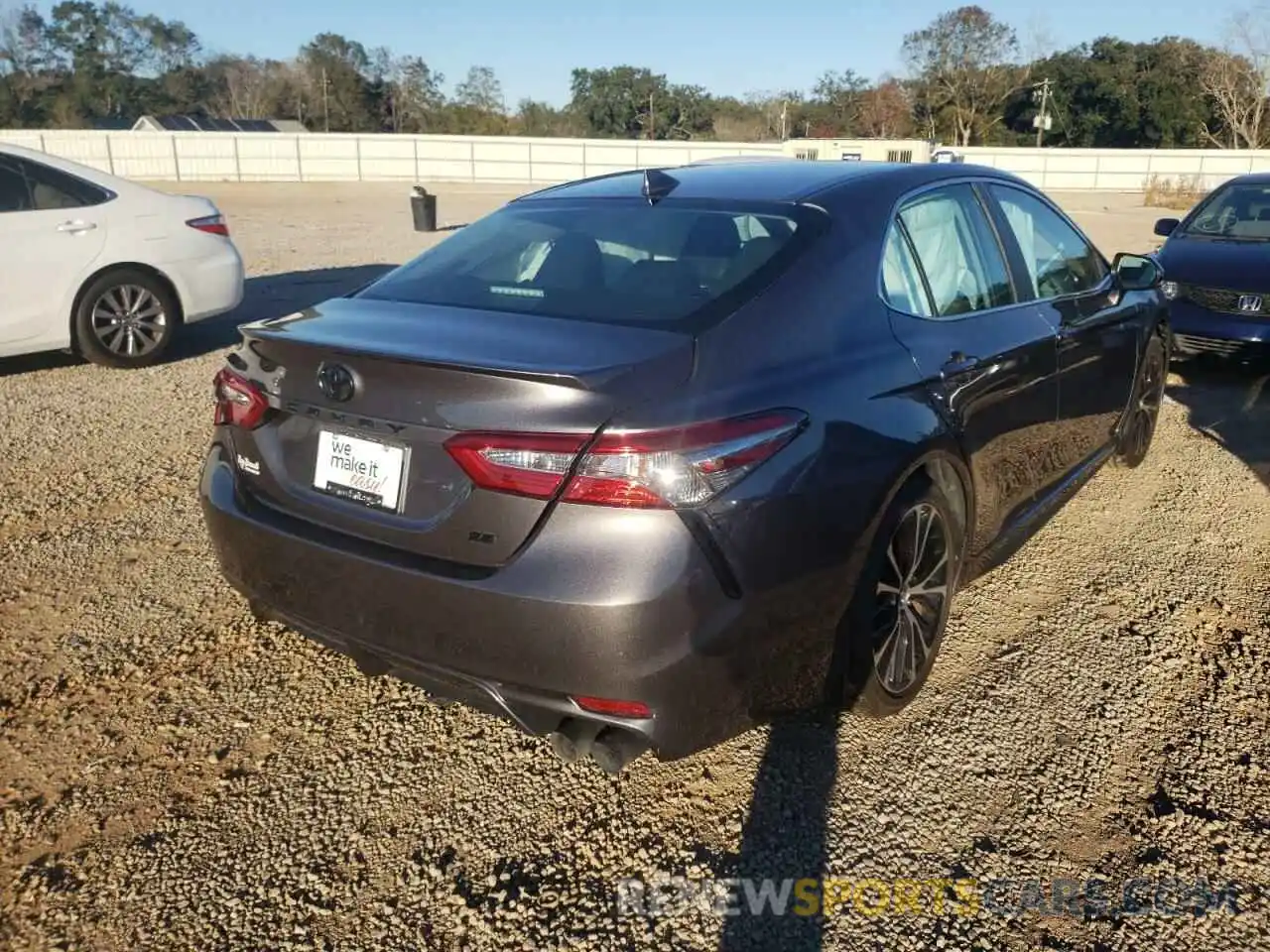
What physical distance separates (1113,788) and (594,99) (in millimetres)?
83397

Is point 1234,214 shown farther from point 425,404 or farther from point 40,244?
point 40,244

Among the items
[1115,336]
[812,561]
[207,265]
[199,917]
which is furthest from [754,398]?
[207,265]

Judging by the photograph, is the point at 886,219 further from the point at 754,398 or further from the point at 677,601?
the point at 677,601

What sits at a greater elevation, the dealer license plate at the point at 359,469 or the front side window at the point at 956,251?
the front side window at the point at 956,251

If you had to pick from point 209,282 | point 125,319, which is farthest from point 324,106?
point 125,319

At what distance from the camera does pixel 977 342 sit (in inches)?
128

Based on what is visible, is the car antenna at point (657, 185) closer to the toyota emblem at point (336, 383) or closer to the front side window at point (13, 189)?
the toyota emblem at point (336, 383)

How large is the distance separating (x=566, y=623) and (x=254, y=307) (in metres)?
8.56

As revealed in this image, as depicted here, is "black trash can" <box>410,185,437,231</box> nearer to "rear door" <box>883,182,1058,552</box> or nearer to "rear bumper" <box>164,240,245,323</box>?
"rear bumper" <box>164,240,245,323</box>

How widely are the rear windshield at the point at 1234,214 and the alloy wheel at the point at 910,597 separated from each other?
260 inches

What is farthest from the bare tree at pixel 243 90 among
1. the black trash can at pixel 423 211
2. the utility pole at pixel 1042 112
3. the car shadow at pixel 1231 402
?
the car shadow at pixel 1231 402

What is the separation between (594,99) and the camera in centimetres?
8006

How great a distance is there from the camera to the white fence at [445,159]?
36.0 meters

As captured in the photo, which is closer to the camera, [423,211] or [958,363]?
[958,363]
